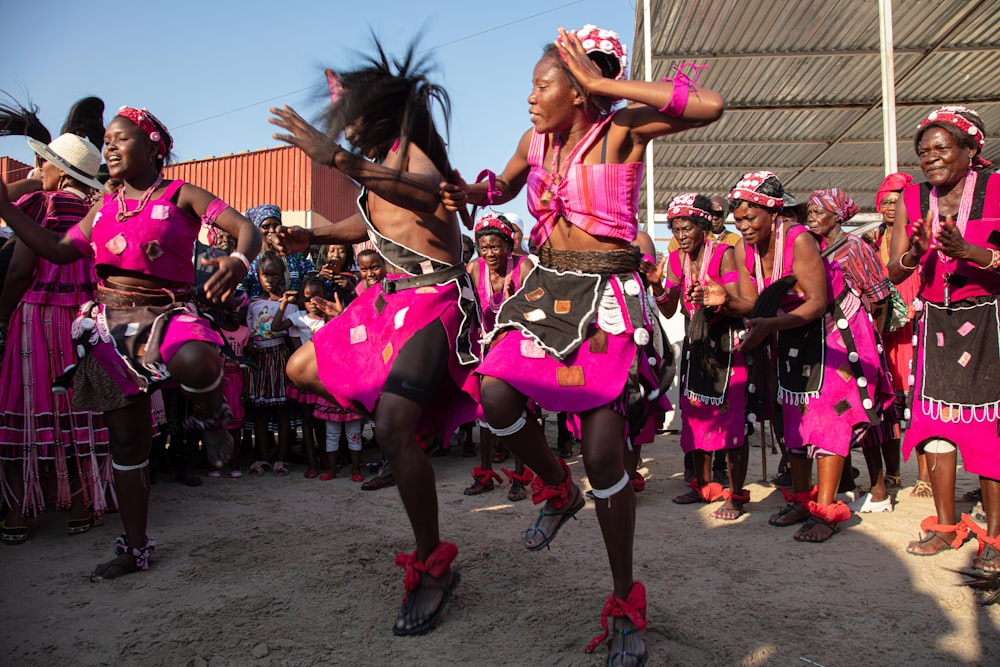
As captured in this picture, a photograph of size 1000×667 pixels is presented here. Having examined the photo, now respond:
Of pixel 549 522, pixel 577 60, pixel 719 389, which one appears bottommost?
pixel 549 522

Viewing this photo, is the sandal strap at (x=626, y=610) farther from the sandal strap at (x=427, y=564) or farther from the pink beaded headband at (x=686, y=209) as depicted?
the pink beaded headband at (x=686, y=209)

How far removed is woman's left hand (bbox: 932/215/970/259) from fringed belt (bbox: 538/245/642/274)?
1439 mm

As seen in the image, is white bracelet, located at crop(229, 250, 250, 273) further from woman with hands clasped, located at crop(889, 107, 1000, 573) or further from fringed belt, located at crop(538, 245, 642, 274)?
woman with hands clasped, located at crop(889, 107, 1000, 573)

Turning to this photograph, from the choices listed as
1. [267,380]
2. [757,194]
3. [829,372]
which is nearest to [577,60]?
[757,194]

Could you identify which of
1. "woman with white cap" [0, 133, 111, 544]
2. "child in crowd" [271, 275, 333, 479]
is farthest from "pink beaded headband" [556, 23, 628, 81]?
"child in crowd" [271, 275, 333, 479]

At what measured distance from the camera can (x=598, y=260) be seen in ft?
9.50

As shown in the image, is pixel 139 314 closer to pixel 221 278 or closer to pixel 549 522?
pixel 221 278

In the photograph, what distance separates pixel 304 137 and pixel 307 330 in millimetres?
3792

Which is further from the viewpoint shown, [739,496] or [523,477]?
[523,477]

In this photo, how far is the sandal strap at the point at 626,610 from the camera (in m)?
2.54

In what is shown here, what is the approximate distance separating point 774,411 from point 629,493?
Answer: 91.9 inches

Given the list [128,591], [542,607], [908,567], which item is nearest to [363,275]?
[128,591]

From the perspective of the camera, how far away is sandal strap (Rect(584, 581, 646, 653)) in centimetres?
254

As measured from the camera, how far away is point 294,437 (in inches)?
293
